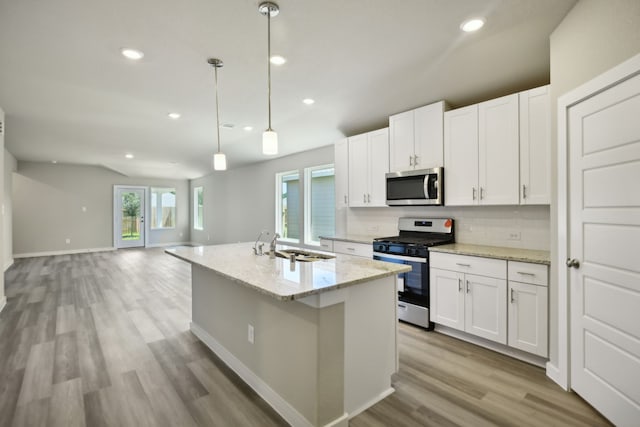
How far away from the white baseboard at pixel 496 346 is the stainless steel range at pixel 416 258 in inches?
7.0

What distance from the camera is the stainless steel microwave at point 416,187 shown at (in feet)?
10.8

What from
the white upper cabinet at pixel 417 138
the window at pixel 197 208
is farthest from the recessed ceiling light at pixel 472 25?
the window at pixel 197 208

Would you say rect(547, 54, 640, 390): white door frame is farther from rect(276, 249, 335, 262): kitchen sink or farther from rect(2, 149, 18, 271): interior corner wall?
rect(2, 149, 18, 271): interior corner wall

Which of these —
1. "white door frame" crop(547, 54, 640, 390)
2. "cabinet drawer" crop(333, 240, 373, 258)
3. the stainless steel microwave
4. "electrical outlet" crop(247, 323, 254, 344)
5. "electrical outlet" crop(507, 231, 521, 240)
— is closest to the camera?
"white door frame" crop(547, 54, 640, 390)

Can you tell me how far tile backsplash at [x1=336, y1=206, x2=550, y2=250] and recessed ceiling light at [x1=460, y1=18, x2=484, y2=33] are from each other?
1.73 meters

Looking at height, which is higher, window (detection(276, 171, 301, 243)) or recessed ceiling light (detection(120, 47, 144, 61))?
recessed ceiling light (detection(120, 47, 144, 61))

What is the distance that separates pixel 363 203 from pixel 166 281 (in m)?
3.66

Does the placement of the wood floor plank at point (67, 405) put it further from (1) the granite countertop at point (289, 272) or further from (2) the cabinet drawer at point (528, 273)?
(2) the cabinet drawer at point (528, 273)

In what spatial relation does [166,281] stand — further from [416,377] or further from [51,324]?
[416,377]

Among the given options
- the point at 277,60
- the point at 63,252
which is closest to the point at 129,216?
the point at 63,252

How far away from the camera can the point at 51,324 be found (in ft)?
11.2

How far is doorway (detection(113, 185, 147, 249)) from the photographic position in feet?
30.5

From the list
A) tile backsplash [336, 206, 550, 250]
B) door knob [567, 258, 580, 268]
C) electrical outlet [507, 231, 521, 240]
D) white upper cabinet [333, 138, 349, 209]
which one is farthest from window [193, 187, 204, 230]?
door knob [567, 258, 580, 268]

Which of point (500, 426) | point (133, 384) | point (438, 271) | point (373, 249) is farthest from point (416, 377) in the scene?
point (133, 384)
